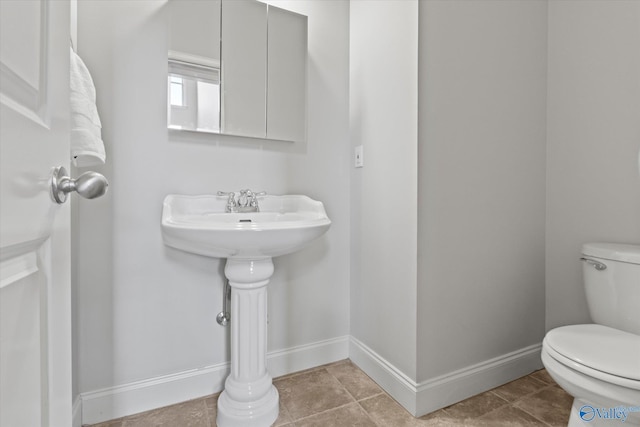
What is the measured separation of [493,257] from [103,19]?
1948 millimetres

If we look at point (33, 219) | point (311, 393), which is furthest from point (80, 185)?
point (311, 393)

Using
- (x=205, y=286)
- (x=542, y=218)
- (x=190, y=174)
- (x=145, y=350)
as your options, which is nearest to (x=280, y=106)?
(x=190, y=174)

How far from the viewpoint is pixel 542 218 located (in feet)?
5.46

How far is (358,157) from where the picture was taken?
5.54 ft

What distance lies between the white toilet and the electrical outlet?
106 centimetres

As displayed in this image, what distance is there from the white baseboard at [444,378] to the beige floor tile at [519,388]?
22 mm

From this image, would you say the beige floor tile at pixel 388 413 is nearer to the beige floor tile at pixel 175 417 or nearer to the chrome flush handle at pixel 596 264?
the beige floor tile at pixel 175 417

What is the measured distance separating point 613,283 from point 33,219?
5.81 feet

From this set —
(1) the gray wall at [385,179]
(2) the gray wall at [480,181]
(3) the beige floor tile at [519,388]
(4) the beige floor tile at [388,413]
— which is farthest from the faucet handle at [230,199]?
(3) the beige floor tile at [519,388]

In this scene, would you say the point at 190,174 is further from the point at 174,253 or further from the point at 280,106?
the point at 280,106

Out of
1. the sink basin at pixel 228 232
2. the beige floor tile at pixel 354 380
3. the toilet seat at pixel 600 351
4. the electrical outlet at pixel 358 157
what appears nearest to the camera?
the toilet seat at pixel 600 351

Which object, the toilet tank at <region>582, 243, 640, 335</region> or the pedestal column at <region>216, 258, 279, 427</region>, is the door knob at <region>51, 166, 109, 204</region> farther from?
the toilet tank at <region>582, 243, 640, 335</region>

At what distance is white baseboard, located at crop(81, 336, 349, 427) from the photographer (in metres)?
1.26

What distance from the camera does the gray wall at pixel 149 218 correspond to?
1.24 m
